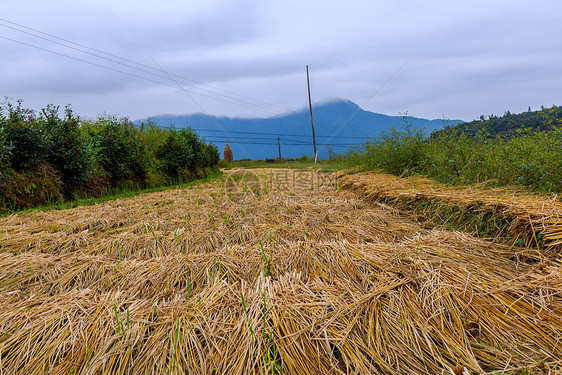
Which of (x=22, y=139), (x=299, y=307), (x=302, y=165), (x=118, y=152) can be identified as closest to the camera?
(x=299, y=307)

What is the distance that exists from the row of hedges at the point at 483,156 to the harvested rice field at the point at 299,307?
126 cm

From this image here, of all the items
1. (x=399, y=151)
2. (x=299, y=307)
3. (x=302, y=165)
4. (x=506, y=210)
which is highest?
(x=399, y=151)

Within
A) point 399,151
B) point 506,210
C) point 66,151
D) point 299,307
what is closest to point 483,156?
point 506,210

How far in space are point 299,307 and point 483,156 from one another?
4452 millimetres

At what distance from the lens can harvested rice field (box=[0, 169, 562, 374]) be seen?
1.16 m

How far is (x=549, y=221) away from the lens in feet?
5.96

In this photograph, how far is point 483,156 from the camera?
439 centimetres

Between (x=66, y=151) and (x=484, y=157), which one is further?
(x=66, y=151)

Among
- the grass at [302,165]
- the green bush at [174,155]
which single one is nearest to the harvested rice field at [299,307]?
the green bush at [174,155]

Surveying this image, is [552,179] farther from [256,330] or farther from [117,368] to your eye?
[117,368]

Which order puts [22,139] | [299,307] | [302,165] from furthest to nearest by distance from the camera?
1. [302,165]
2. [22,139]
3. [299,307]

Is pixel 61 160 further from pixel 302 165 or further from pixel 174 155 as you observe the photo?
pixel 302 165

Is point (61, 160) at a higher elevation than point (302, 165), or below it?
higher

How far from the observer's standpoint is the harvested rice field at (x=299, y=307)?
1162mm
